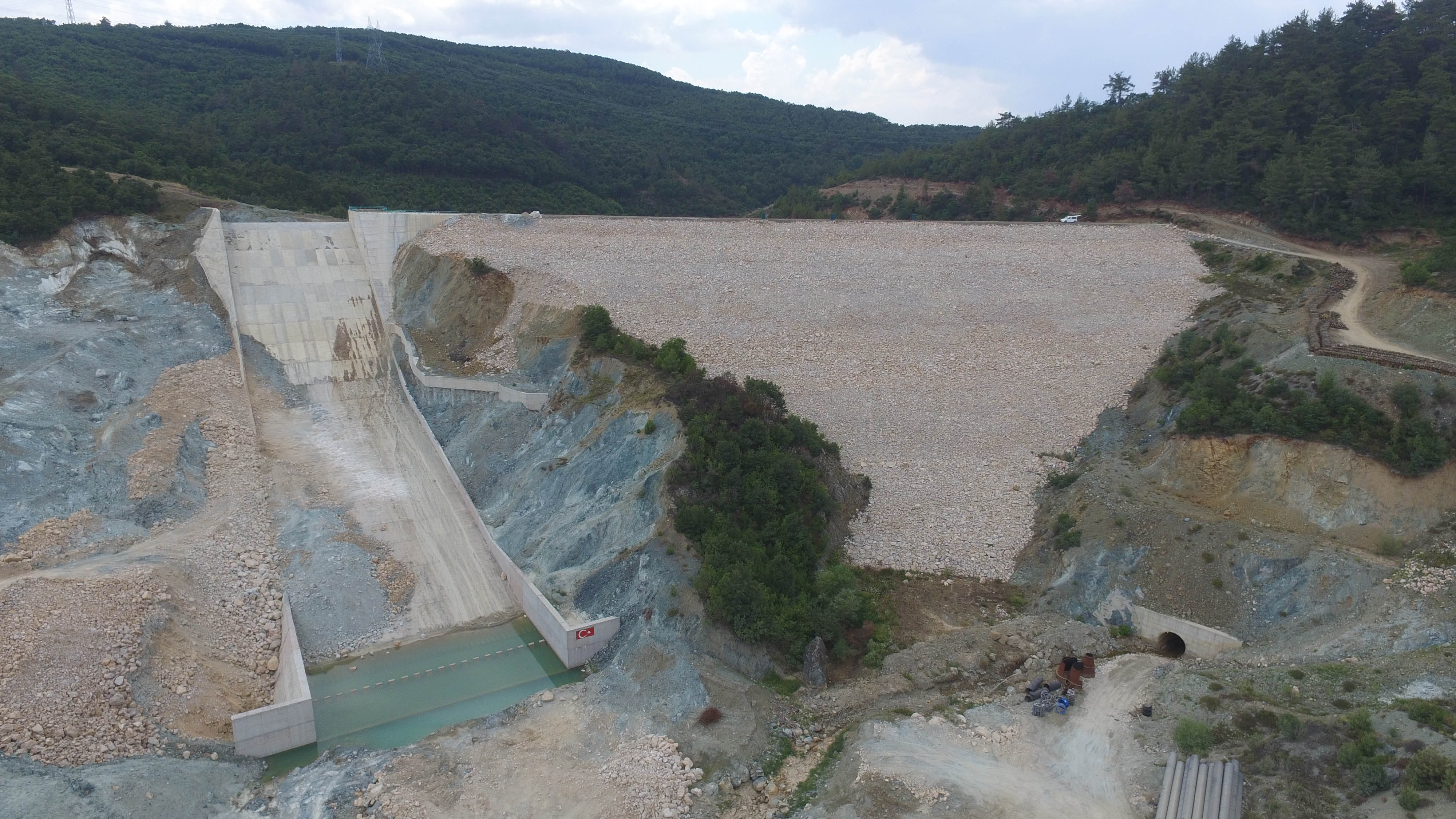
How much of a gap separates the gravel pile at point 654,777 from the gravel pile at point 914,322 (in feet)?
25.6

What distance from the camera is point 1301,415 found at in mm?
20562

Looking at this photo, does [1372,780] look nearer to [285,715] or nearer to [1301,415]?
[1301,415]

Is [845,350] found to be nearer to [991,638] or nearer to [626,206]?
[991,638]

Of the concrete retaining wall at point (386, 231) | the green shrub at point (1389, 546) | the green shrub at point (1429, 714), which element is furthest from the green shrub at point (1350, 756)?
the concrete retaining wall at point (386, 231)

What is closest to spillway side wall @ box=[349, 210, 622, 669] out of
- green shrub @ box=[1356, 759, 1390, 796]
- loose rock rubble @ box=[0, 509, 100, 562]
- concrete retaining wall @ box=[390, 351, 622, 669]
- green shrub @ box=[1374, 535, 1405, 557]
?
concrete retaining wall @ box=[390, 351, 622, 669]

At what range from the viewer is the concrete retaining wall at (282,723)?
1617 centimetres

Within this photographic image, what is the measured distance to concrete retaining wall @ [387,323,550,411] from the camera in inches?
1040

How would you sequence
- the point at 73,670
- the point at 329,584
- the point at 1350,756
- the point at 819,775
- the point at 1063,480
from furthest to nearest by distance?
the point at 1063,480, the point at 329,584, the point at 73,670, the point at 819,775, the point at 1350,756

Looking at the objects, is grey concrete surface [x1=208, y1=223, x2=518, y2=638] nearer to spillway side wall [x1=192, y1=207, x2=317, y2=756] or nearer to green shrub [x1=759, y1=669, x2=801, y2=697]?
spillway side wall [x1=192, y1=207, x2=317, y2=756]

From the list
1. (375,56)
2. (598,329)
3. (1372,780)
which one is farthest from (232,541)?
(375,56)

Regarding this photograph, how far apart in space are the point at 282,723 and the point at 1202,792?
16.1 metres

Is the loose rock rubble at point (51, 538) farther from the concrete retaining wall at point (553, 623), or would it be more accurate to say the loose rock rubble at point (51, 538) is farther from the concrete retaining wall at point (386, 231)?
the concrete retaining wall at point (386, 231)

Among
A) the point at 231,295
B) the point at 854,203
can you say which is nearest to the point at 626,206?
the point at 854,203

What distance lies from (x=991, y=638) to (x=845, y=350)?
13455mm
